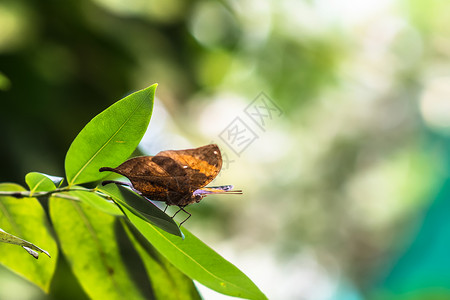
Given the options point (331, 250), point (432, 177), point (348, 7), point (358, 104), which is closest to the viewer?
point (348, 7)

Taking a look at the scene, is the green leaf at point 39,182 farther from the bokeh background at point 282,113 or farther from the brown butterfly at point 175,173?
the bokeh background at point 282,113

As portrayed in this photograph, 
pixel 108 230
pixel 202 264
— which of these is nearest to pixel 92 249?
pixel 108 230

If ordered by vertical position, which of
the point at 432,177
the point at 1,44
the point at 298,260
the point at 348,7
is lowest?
the point at 1,44

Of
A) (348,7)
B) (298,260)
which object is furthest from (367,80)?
(298,260)

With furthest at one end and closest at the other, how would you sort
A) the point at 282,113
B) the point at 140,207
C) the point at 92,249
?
1. the point at 282,113
2. the point at 92,249
3. the point at 140,207

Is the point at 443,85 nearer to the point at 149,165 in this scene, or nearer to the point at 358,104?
the point at 358,104

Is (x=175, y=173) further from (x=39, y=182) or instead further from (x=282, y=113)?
(x=282, y=113)

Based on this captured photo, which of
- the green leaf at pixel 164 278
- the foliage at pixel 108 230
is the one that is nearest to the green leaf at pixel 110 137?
the foliage at pixel 108 230

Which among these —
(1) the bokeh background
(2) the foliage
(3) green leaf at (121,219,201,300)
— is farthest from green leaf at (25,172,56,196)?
(1) the bokeh background
